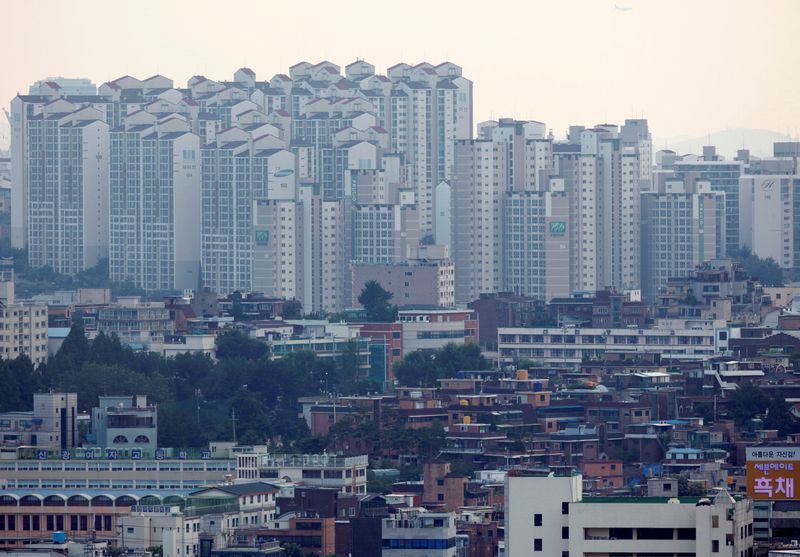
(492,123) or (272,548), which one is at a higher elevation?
(492,123)

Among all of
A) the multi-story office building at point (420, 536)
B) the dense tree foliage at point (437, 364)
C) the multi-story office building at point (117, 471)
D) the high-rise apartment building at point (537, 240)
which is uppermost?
the high-rise apartment building at point (537, 240)

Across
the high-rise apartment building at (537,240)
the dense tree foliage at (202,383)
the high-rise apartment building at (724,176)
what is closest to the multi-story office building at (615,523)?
the dense tree foliage at (202,383)

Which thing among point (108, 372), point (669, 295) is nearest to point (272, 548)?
point (108, 372)

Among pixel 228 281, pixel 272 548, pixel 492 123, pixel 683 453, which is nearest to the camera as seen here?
pixel 272 548

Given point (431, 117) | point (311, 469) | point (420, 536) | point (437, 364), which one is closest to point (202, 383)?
point (437, 364)

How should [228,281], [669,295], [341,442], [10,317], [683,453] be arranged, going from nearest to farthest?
[683,453] → [341,442] → [10,317] → [669,295] → [228,281]

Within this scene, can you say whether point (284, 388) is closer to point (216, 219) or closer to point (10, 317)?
point (10, 317)

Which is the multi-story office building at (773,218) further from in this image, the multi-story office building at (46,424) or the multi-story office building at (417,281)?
the multi-story office building at (46,424)
